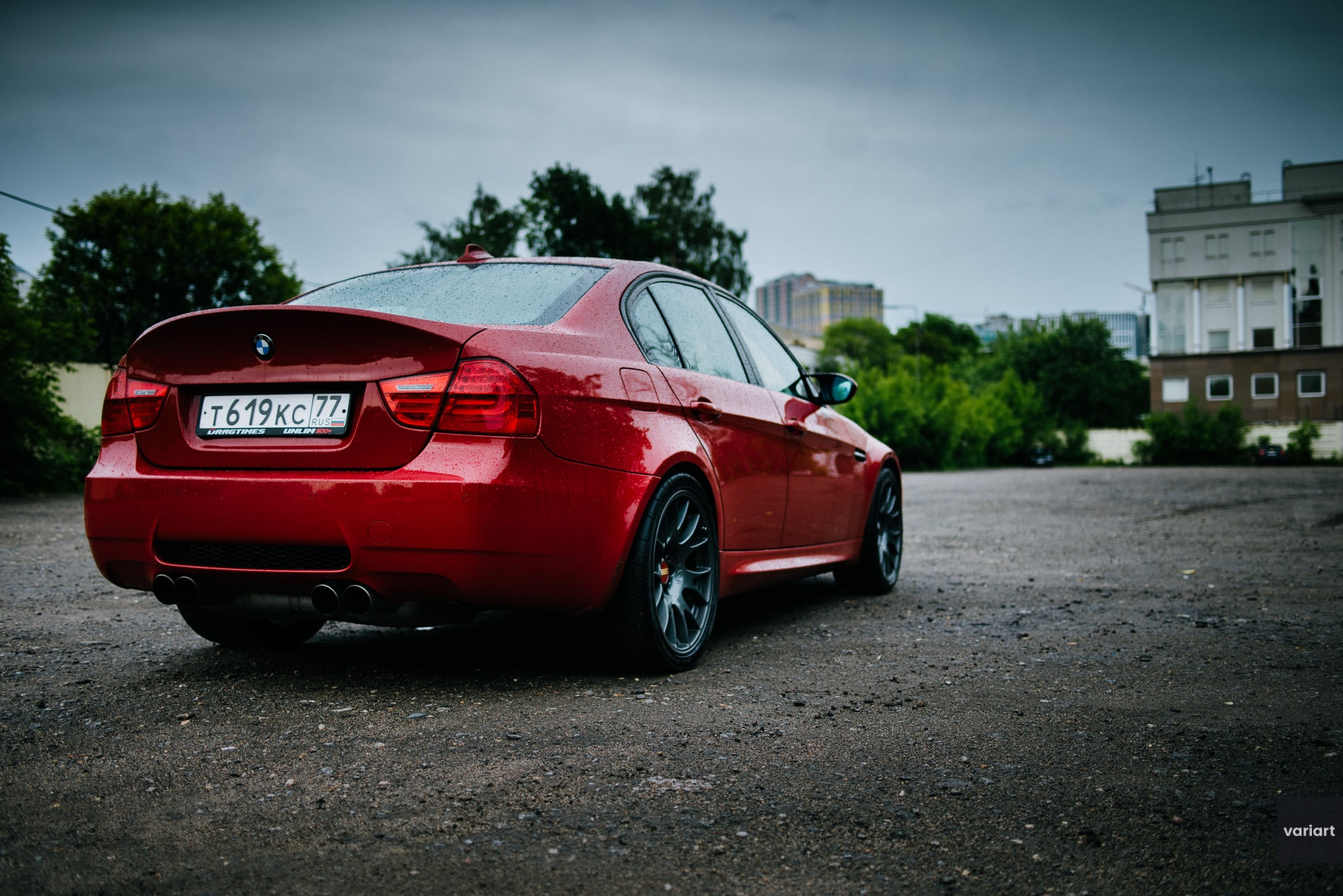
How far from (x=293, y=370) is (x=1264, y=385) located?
59.1 metres

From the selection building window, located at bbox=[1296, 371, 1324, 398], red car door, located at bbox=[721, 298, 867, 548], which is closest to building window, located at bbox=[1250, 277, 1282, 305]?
building window, located at bbox=[1296, 371, 1324, 398]

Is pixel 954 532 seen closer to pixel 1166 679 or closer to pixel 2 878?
pixel 1166 679

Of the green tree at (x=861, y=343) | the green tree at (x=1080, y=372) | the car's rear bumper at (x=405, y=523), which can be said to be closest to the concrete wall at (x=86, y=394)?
the car's rear bumper at (x=405, y=523)

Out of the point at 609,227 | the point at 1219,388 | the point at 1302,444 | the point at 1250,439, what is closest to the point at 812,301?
the point at 1219,388

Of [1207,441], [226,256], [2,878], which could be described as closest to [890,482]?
[2,878]

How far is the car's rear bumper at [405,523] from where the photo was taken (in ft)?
10.5

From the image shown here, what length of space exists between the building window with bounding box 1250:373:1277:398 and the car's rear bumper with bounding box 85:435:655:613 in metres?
58.3

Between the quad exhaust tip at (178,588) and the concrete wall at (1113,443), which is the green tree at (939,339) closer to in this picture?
the concrete wall at (1113,443)

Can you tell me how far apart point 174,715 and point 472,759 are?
1089 millimetres

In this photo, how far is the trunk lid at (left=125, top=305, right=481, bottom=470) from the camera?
327cm

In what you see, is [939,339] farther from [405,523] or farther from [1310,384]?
[405,523]

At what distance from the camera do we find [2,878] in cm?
207

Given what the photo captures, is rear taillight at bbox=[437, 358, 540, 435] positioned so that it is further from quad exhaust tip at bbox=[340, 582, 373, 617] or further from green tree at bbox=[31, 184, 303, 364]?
green tree at bbox=[31, 184, 303, 364]

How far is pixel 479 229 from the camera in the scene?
49031mm
